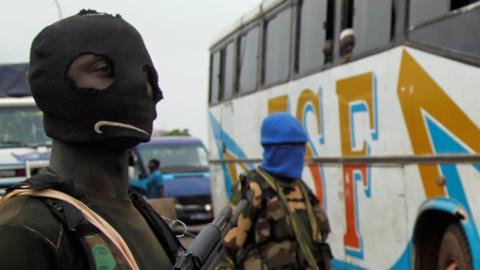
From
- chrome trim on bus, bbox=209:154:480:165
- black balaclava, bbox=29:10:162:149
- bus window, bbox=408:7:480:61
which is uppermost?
bus window, bbox=408:7:480:61

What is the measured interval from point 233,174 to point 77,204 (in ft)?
32.9

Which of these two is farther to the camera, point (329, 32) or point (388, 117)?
point (329, 32)

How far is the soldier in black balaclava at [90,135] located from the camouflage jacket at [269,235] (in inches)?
82.0

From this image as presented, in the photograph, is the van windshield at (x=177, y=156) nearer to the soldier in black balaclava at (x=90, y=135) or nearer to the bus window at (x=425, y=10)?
the bus window at (x=425, y=10)

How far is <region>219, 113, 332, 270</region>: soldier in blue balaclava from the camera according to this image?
3848 millimetres

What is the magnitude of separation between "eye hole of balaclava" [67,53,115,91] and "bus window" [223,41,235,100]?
9940mm

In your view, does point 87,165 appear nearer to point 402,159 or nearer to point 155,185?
point 402,159

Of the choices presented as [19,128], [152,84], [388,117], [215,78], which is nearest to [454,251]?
[388,117]

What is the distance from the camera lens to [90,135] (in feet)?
5.22

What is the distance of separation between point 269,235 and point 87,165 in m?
2.34

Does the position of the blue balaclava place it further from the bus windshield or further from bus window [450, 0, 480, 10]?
the bus windshield

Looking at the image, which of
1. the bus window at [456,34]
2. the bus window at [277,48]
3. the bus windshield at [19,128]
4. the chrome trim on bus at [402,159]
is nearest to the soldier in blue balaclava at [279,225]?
the chrome trim on bus at [402,159]

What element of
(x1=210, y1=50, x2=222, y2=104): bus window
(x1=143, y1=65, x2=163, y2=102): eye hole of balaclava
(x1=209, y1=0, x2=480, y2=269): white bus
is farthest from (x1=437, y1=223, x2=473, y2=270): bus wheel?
(x1=210, y1=50, x2=222, y2=104): bus window

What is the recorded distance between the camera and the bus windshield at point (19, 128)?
1212 cm
